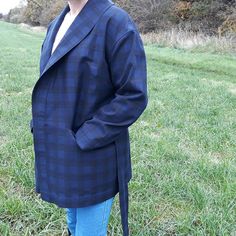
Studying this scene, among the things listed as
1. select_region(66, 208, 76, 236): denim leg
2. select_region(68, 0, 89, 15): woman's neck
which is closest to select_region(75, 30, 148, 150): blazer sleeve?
select_region(68, 0, 89, 15): woman's neck

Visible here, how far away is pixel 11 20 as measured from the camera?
67.6 meters

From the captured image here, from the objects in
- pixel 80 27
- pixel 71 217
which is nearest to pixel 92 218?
pixel 71 217

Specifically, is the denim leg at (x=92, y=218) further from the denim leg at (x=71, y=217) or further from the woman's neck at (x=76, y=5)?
the woman's neck at (x=76, y=5)

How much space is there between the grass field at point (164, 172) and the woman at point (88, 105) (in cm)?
95

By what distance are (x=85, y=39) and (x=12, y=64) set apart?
1000 centimetres

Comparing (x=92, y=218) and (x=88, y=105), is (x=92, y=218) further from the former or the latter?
(x=88, y=105)

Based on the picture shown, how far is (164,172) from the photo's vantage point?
3314 millimetres

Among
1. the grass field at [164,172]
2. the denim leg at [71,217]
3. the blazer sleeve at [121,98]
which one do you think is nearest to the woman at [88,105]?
the blazer sleeve at [121,98]

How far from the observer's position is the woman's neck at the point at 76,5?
5.08 feet

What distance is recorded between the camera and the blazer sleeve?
1.47 meters

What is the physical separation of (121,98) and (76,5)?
449 mm

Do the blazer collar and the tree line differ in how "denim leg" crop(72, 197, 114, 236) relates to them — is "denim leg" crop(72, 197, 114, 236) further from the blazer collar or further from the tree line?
the tree line

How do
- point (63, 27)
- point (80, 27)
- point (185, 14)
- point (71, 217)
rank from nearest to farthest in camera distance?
1. point (80, 27)
2. point (63, 27)
3. point (71, 217)
4. point (185, 14)

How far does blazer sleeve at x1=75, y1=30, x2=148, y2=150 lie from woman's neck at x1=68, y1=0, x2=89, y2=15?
0.83ft
